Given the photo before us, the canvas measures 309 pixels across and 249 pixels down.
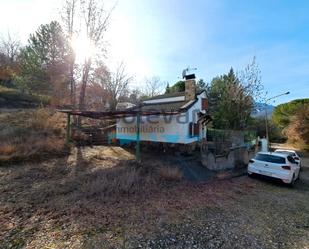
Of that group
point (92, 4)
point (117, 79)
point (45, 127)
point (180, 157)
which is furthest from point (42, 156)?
point (117, 79)

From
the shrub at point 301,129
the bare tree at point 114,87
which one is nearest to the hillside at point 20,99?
the bare tree at point 114,87

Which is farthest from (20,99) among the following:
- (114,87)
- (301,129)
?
(301,129)

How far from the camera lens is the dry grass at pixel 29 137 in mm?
9406

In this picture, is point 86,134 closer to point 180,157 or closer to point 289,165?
point 180,157

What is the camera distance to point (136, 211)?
536 cm

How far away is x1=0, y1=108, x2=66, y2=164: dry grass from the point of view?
9.41 meters

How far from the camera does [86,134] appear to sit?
600 inches

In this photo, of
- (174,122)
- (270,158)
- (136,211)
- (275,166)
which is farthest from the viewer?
(174,122)

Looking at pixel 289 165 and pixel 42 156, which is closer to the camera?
pixel 289 165

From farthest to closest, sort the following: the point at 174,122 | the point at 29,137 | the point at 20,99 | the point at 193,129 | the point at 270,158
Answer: the point at 20,99 < the point at 193,129 < the point at 174,122 < the point at 29,137 < the point at 270,158

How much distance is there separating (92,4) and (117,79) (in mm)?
12332

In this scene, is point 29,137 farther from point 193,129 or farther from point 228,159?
point 228,159

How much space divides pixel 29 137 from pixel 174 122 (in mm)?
9145

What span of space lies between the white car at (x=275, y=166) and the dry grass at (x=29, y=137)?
10.8 m
